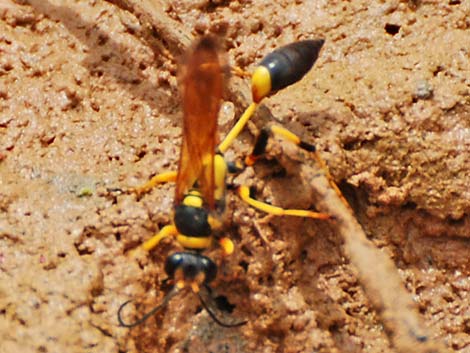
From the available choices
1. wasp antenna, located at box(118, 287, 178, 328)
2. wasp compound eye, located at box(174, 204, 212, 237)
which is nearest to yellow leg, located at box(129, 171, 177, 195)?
wasp compound eye, located at box(174, 204, 212, 237)

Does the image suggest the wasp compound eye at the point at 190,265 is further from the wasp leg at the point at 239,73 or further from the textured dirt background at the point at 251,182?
the wasp leg at the point at 239,73

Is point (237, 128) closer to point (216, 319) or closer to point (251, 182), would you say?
point (251, 182)

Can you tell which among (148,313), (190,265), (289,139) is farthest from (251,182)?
(148,313)

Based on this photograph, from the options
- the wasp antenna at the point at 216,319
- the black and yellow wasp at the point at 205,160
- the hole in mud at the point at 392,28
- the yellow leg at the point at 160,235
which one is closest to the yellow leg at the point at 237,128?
the black and yellow wasp at the point at 205,160

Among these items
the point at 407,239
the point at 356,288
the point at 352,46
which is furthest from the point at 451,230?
the point at 352,46

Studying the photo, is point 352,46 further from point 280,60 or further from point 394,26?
point 280,60
